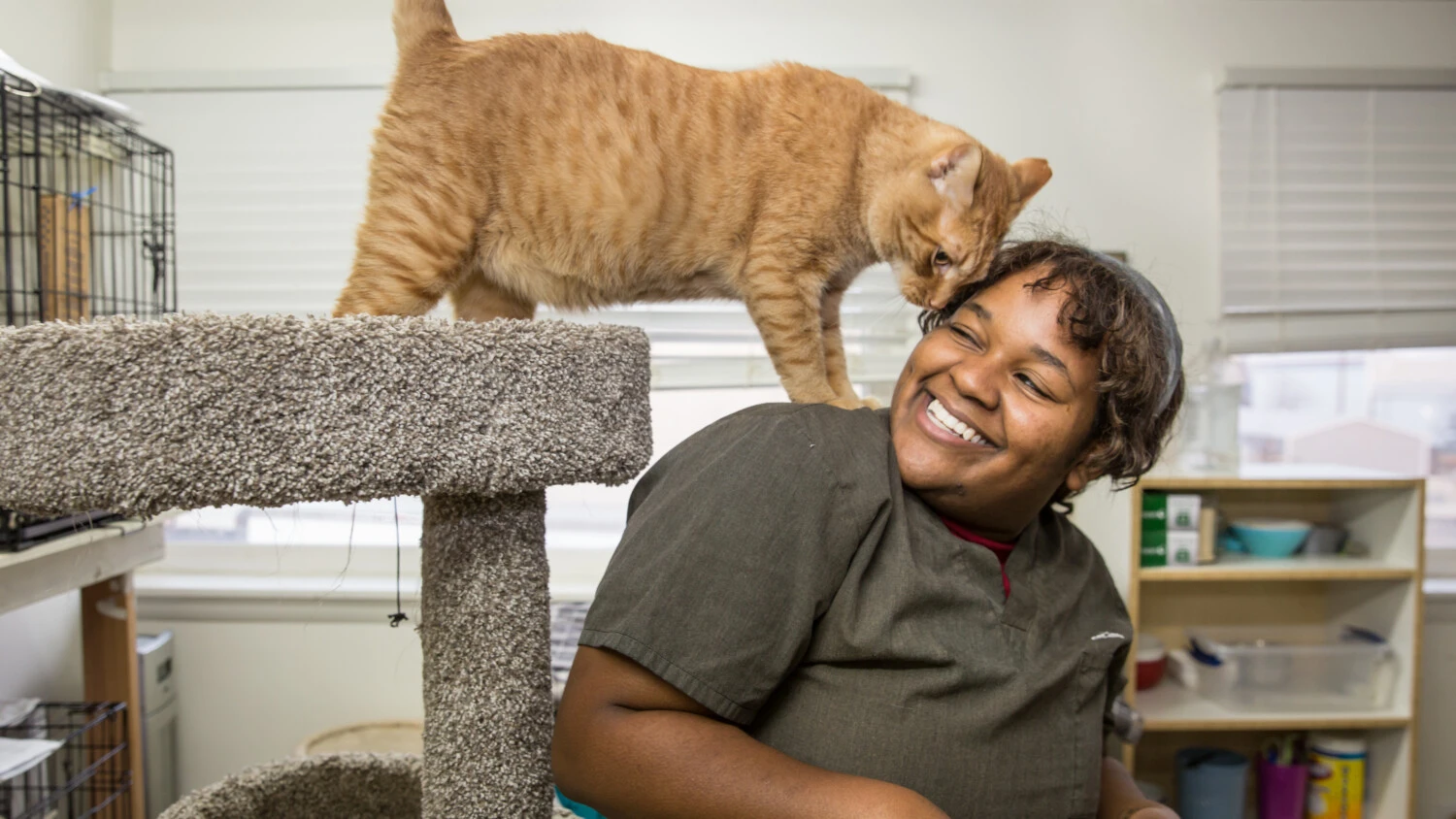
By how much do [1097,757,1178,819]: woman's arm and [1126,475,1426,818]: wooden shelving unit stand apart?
90 cm

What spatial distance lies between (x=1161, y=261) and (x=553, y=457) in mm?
2094

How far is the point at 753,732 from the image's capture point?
0.80 metres

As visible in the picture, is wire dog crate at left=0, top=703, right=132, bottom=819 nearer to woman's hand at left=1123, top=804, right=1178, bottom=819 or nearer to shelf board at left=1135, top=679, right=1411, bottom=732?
woman's hand at left=1123, top=804, right=1178, bottom=819

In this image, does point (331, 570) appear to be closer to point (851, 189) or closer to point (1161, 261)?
point (851, 189)

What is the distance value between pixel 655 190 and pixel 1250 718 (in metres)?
1.95

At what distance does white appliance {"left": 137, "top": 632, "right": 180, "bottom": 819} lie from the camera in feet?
6.65

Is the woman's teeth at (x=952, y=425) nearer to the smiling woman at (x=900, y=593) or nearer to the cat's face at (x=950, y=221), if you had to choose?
the smiling woman at (x=900, y=593)

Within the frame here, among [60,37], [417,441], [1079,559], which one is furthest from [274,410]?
[60,37]

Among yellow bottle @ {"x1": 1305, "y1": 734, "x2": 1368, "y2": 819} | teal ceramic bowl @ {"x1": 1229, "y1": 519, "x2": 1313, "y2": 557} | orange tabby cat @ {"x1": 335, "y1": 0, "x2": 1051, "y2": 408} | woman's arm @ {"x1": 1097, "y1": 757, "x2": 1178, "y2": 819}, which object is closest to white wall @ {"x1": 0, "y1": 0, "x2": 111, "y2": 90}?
orange tabby cat @ {"x1": 335, "y1": 0, "x2": 1051, "y2": 408}

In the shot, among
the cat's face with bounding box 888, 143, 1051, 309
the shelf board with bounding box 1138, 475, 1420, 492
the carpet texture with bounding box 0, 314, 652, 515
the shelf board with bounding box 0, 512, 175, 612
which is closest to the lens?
the carpet texture with bounding box 0, 314, 652, 515

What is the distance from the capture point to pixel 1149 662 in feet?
6.93

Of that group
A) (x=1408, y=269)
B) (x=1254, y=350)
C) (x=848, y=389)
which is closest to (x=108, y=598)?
(x=848, y=389)

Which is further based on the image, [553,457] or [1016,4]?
[1016,4]

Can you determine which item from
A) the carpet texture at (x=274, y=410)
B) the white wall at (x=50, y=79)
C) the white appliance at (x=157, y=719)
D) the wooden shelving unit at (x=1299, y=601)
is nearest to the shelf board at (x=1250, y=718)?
the wooden shelving unit at (x=1299, y=601)
